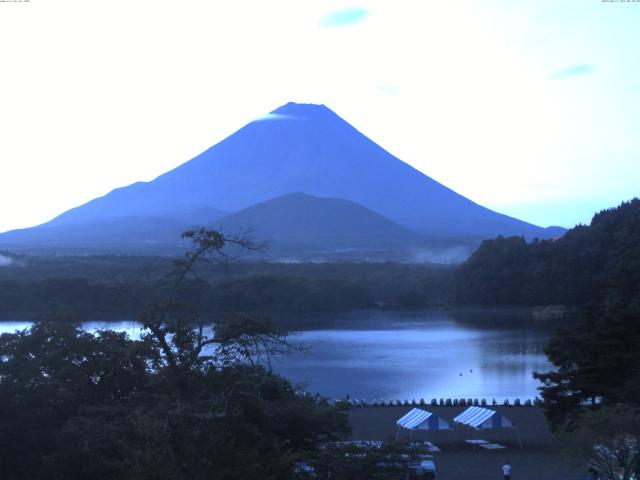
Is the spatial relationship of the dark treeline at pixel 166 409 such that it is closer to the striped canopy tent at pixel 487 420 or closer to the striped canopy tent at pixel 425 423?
the striped canopy tent at pixel 425 423

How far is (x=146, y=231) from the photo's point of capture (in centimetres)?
6888

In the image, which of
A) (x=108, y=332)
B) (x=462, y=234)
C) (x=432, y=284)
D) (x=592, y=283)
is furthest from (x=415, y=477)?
(x=462, y=234)

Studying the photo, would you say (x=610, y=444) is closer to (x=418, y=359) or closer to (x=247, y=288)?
(x=418, y=359)

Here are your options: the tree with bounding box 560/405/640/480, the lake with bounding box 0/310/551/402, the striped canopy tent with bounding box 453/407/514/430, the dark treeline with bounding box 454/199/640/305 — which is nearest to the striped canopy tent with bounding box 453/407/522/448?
the striped canopy tent with bounding box 453/407/514/430

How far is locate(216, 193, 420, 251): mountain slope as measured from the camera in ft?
223

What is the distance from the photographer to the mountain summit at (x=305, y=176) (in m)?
84.6

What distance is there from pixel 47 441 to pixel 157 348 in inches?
42.8

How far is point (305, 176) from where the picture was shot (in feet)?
285

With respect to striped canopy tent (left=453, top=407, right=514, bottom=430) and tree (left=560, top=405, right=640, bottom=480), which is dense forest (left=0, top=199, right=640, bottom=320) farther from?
tree (left=560, top=405, right=640, bottom=480)

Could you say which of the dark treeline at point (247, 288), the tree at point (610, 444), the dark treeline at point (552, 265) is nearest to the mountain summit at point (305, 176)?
the dark treeline at point (247, 288)

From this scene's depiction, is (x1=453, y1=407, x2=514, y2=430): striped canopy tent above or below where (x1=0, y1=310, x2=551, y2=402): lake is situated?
above

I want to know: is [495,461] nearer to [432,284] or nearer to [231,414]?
[231,414]

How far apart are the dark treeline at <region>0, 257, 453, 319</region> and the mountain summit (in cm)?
3854

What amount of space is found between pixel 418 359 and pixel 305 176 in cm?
6743
